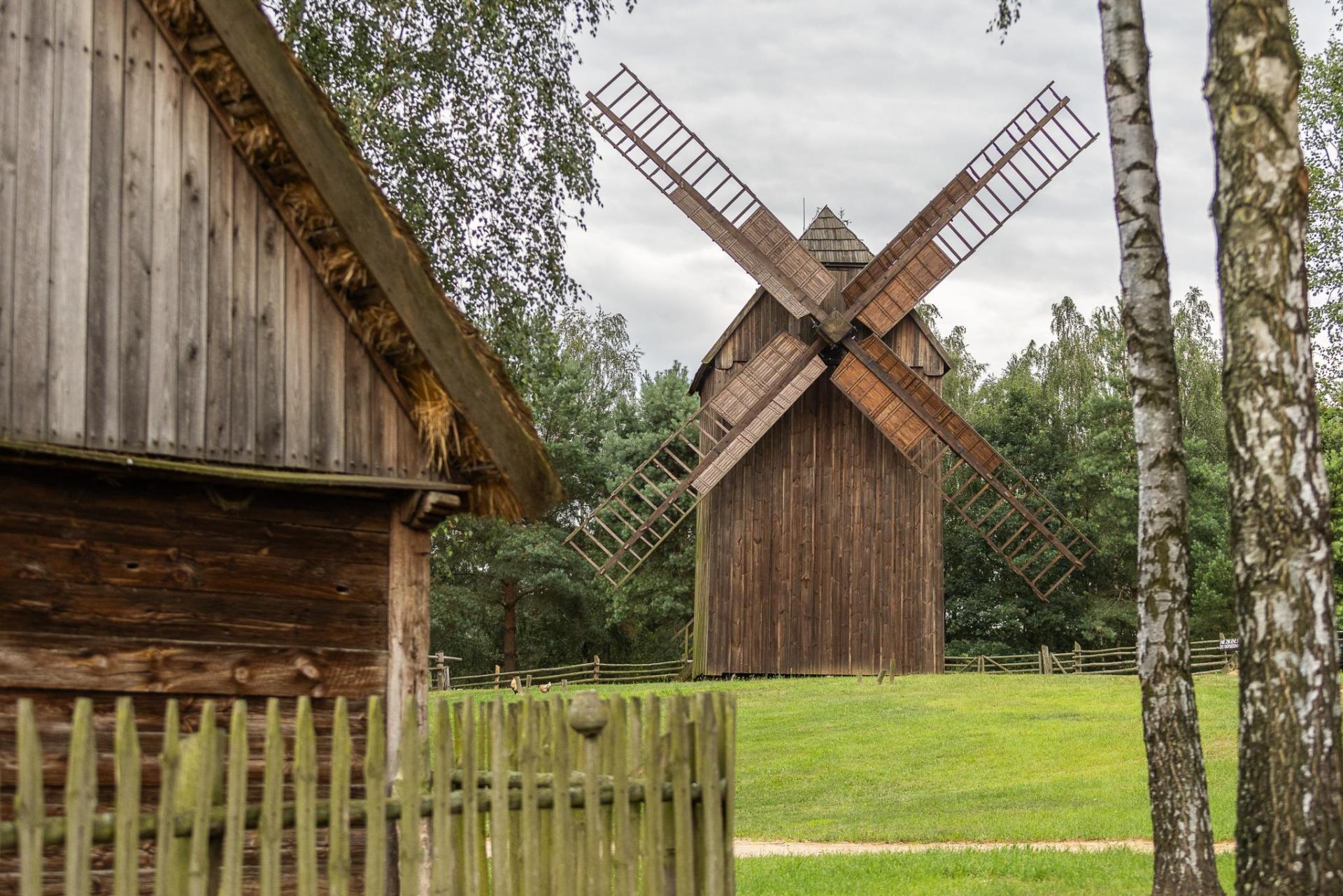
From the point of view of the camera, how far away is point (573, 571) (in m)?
42.2

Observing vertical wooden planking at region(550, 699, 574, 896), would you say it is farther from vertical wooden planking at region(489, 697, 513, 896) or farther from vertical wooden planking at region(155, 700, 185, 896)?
vertical wooden planking at region(155, 700, 185, 896)

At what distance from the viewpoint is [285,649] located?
22.2ft

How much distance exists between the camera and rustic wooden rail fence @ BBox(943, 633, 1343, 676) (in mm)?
34812

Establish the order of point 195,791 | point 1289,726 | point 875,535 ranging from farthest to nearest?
point 875,535
point 1289,726
point 195,791

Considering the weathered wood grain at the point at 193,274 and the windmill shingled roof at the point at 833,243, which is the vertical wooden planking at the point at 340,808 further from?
the windmill shingled roof at the point at 833,243

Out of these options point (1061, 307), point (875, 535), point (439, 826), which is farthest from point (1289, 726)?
point (1061, 307)

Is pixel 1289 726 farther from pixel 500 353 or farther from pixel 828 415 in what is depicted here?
pixel 828 415

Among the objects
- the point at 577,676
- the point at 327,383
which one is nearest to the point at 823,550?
the point at 577,676

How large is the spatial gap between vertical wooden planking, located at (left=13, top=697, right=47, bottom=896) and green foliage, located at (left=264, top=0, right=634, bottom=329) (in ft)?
31.9

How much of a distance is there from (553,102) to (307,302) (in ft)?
26.7

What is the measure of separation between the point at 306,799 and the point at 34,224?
9.87 feet

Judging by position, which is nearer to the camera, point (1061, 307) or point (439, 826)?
point (439, 826)

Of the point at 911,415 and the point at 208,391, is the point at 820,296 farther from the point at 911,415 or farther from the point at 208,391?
the point at 208,391

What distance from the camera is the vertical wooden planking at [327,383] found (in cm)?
681
